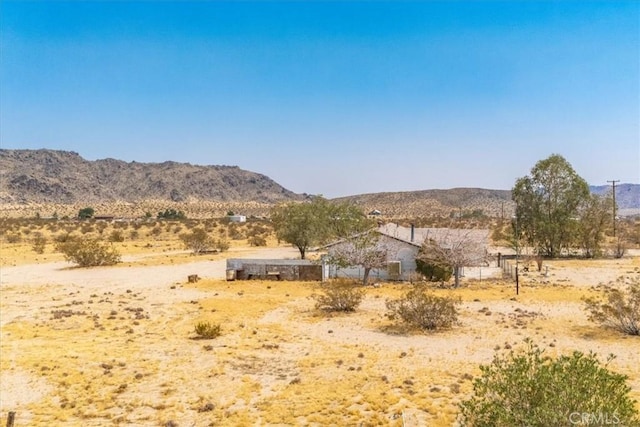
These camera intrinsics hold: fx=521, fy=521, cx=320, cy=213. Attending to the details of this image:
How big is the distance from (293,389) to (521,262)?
113 ft

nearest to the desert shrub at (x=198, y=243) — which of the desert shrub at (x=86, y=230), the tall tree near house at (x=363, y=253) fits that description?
the tall tree near house at (x=363, y=253)

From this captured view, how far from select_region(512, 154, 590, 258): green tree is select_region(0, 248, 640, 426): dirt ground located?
1620cm

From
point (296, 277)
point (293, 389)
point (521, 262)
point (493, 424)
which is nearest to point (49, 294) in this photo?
point (296, 277)

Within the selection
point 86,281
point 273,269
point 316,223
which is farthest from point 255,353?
point 316,223

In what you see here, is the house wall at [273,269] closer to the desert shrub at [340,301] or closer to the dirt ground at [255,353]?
the dirt ground at [255,353]

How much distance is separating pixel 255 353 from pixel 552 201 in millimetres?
38008

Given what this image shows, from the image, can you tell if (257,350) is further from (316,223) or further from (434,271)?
(316,223)

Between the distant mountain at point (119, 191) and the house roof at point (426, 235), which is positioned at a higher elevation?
the distant mountain at point (119, 191)

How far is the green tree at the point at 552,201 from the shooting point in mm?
46781

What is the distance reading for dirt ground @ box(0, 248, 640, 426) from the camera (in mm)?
13148

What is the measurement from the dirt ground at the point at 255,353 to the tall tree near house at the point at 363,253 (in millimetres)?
2301

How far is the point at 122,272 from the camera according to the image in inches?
1510

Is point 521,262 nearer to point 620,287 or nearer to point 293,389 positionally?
point 620,287

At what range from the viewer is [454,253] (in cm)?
3066
